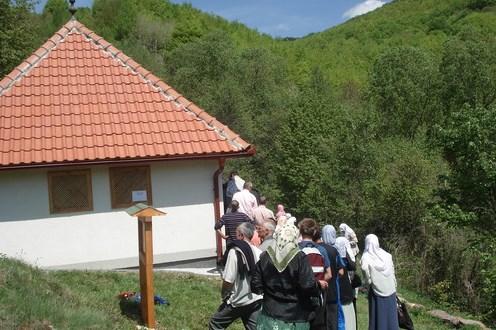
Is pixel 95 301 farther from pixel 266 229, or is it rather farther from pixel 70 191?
pixel 70 191

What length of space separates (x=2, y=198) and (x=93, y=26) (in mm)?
67078

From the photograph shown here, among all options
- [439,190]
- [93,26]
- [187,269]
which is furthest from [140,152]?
[93,26]

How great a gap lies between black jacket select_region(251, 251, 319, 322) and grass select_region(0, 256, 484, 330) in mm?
2262

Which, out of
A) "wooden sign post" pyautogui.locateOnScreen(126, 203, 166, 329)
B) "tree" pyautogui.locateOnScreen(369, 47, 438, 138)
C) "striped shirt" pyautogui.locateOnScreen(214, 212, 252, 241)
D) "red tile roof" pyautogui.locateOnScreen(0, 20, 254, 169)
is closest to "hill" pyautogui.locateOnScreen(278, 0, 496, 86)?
"tree" pyautogui.locateOnScreen(369, 47, 438, 138)

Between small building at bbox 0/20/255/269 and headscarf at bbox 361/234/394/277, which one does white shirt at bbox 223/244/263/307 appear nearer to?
headscarf at bbox 361/234/394/277

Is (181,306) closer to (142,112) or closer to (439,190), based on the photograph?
(142,112)

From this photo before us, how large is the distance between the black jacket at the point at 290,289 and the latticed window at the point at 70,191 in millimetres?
7427

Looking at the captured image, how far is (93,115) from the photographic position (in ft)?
41.6

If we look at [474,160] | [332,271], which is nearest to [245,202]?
[332,271]

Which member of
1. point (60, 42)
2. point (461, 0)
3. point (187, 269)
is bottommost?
point (187, 269)

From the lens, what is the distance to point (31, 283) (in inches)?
302

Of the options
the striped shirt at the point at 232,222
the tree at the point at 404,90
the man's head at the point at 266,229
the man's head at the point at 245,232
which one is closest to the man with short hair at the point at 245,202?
the striped shirt at the point at 232,222

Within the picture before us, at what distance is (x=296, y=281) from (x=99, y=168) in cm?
764

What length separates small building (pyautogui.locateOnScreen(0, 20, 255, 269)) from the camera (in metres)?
11.8
